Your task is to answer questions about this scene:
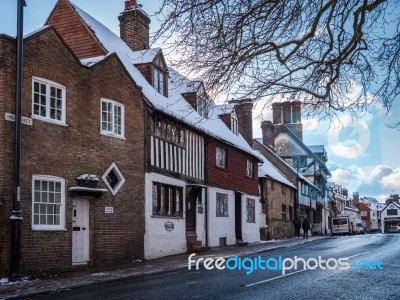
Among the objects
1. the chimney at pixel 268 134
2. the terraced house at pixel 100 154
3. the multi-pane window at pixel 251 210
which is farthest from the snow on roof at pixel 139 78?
the chimney at pixel 268 134

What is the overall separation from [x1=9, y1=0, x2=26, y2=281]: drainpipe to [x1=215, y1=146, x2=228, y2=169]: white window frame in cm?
1499

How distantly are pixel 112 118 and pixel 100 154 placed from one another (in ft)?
5.28

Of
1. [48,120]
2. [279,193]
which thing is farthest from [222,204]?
[279,193]

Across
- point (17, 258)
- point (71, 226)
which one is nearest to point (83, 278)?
point (17, 258)

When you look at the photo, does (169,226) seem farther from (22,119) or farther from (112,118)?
(22,119)

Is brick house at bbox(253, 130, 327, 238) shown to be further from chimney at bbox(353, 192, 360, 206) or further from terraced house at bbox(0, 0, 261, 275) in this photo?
chimney at bbox(353, 192, 360, 206)

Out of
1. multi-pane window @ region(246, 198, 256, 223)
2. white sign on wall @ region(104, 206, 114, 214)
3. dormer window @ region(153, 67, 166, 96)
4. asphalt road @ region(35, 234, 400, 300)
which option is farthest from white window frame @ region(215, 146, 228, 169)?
asphalt road @ region(35, 234, 400, 300)

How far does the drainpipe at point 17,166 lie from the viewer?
45.3ft

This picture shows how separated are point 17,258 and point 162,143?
30.3ft

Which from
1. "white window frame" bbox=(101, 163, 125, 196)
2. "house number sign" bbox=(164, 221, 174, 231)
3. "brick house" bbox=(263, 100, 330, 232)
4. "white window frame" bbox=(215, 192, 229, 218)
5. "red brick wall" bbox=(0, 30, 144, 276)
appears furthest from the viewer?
"brick house" bbox=(263, 100, 330, 232)

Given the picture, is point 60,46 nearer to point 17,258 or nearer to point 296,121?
point 17,258

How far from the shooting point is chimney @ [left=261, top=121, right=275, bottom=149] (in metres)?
54.0

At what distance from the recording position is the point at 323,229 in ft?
213

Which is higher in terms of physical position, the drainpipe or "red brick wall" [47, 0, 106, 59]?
"red brick wall" [47, 0, 106, 59]
